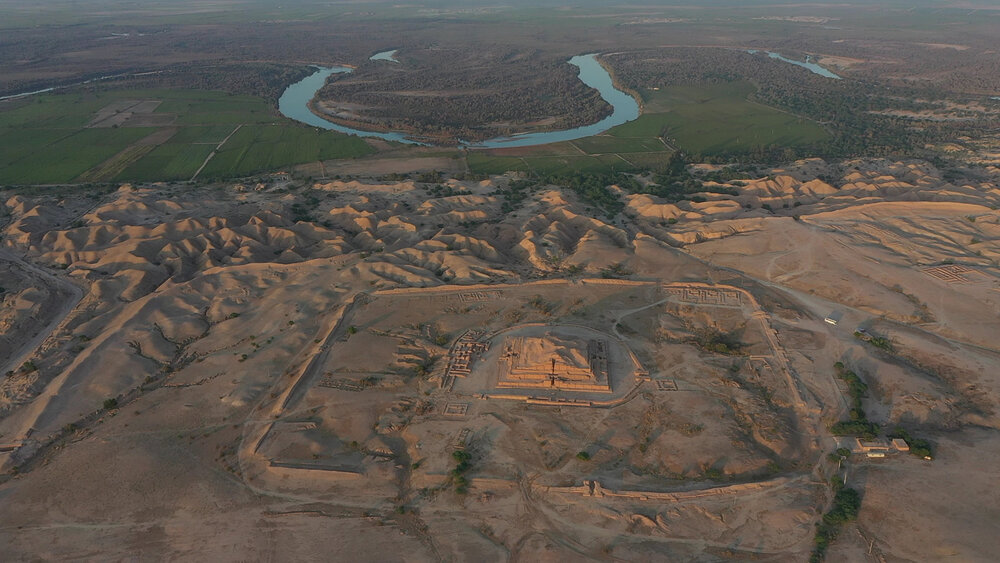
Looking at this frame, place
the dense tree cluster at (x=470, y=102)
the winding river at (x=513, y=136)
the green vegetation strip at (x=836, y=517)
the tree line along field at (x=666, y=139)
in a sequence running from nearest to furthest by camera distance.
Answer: the green vegetation strip at (x=836, y=517)
the tree line along field at (x=666, y=139)
the winding river at (x=513, y=136)
the dense tree cluster at (x=470, y=102)

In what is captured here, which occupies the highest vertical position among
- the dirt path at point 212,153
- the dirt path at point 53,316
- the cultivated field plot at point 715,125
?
the cultivated field plot at point 715,125

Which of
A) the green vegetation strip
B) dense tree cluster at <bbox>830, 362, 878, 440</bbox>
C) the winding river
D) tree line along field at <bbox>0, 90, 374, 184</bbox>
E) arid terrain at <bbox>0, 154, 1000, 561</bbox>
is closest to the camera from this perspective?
the green vegetation strip

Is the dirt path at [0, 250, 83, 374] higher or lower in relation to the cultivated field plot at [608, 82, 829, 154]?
lower

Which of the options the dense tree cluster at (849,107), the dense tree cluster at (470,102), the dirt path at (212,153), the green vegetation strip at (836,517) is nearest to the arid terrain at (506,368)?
the green vegetation strip at (836,517)

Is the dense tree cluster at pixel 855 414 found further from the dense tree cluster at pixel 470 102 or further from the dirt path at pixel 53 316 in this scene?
the dense tree cluster at pixel 470 102

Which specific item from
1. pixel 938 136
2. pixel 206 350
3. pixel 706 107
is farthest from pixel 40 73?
pixel 938 136

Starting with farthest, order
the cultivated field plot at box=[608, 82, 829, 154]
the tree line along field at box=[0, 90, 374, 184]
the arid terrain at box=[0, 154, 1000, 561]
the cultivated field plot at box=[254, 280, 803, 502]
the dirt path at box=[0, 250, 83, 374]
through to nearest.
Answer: the cultivated field plot at box=[608, 82, 829, 154], the tree line along field at box=[0, 90, 374, 184], the dirt path at box=[0, 250, 83, 374], the cultivated field plot at box=[254, 280, 803, 502], the arid terrain at box=[0, 154, 1000, 561]

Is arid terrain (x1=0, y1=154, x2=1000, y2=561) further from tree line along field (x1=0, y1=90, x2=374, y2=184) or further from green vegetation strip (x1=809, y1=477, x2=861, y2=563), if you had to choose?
tree line along field (x1=0, y1=90, x2=374, y2=184)

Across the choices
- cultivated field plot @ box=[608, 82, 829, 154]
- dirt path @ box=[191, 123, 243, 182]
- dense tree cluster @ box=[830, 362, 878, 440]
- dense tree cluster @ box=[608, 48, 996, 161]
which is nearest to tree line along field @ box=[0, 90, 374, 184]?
dirt path @ box=[191, 123, 243, 182]
